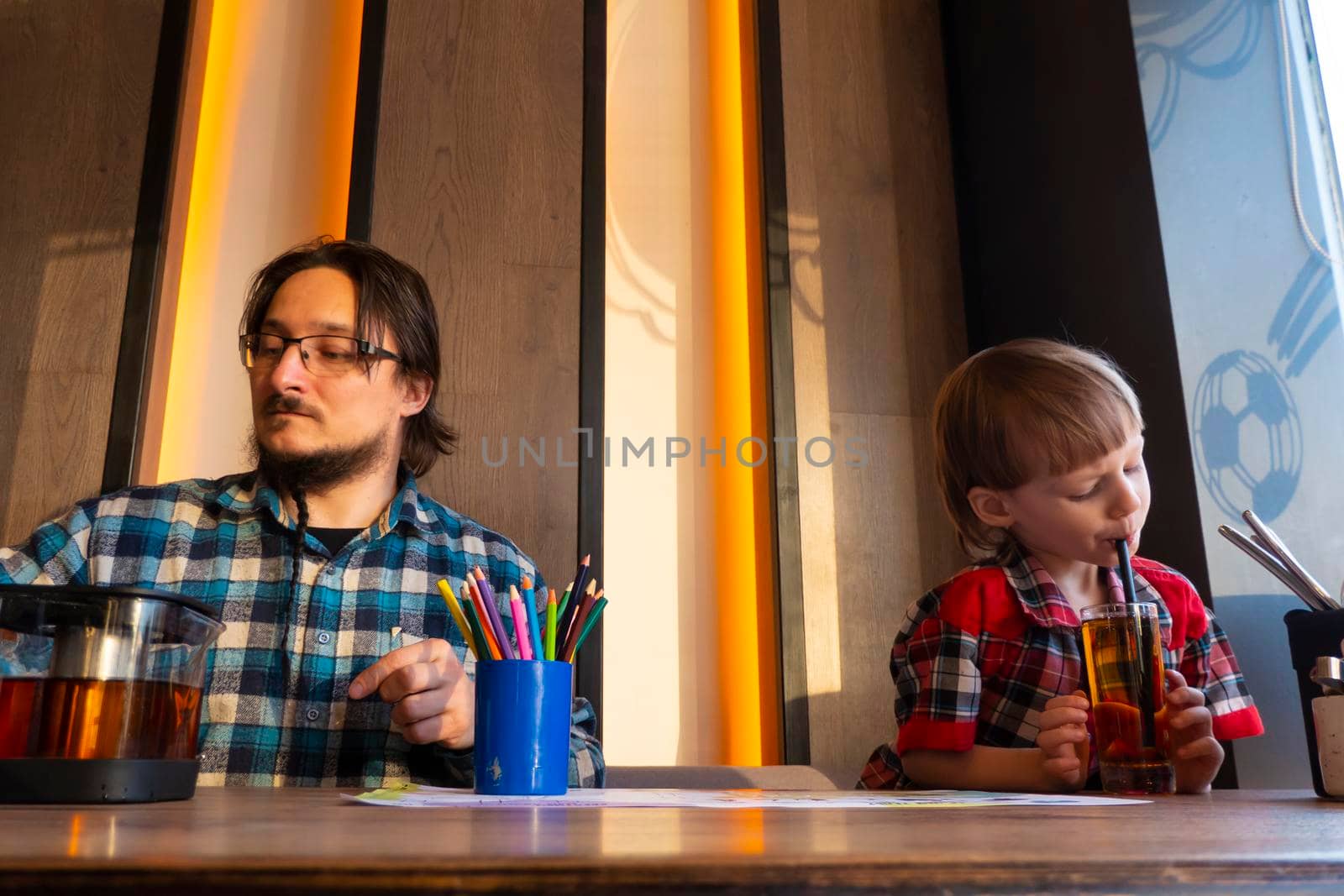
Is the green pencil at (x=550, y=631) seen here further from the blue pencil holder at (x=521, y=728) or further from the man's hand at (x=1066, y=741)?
the man's hand at (x=1066, y=741)

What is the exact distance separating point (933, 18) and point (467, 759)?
2162 mm

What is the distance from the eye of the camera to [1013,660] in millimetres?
1268

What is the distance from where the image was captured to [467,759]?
43.3 inches

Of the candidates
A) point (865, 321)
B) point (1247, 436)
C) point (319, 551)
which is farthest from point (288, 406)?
point (1247, 436)

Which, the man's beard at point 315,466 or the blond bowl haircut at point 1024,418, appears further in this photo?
the man's beard at point 315,466

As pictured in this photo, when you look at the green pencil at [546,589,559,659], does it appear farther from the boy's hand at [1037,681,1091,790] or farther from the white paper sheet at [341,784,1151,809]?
the boy's hand at [1037,681,1091,790]

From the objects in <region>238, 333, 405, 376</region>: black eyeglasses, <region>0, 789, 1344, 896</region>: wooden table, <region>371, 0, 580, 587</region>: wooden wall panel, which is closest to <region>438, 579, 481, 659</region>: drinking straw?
<region>0, 789, 1344, 896</region>: wooden table

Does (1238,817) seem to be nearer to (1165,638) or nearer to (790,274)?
(1165,638)

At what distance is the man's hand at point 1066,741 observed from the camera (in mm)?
979

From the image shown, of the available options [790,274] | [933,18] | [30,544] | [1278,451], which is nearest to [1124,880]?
[30,544]

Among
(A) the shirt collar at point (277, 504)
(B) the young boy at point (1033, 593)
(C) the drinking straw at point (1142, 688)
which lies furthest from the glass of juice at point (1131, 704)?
(A) the shirt collar at point (277, 504)

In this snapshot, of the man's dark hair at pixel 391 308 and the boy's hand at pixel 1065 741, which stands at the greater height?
the man's dark hair at pixel 391 308

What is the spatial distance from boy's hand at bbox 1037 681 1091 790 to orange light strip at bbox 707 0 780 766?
1063mm

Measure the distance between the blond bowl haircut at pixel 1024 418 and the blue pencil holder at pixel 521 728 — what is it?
0.74 m
